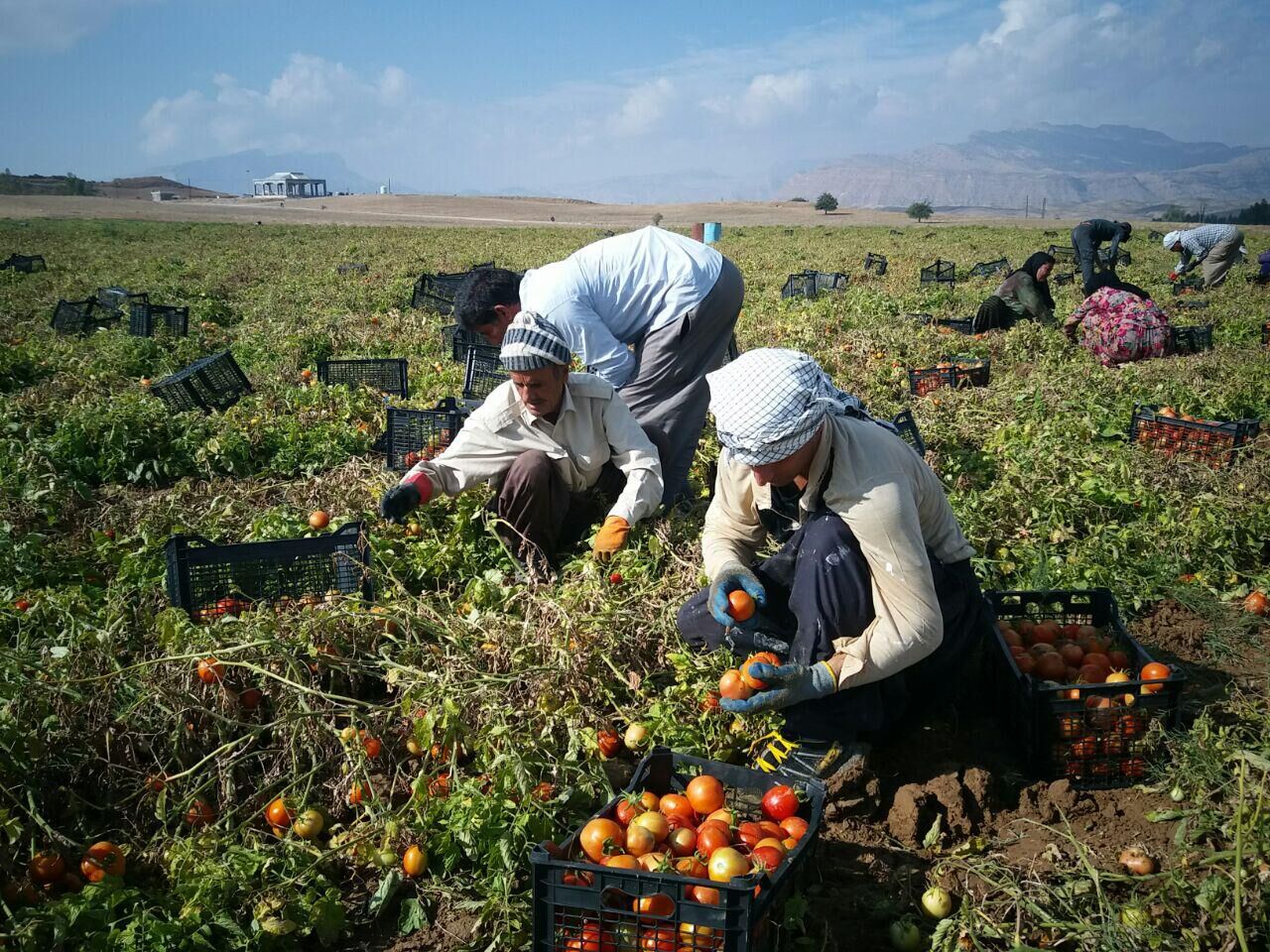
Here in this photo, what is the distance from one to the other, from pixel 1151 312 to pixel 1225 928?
24.7ft

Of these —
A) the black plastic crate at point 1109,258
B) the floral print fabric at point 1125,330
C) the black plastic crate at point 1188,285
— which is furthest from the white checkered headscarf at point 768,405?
the black plastic crate at point 1188,285

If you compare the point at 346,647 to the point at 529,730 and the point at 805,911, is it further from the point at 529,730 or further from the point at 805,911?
the point at 805,911

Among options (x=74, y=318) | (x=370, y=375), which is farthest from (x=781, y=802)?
(x=74, y=318)

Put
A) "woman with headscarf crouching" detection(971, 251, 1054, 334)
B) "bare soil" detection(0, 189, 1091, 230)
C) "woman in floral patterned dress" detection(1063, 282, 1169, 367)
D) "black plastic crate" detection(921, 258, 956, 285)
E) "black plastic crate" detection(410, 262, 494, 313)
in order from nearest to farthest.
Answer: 1. "woman in floral patterned dress" detection(1063, 282, 1169, 367)
2. "woman with headscarf crouching" detection(971, 251, 1054, 334)
3. "black plastic crate" detection(410, 262, 494, 313)
4. "black plastic crate" detection(921, 258, 956, 285)
5. "bare soil" detection(0, 189, 1091, 230)

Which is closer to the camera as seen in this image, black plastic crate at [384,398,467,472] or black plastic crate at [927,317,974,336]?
black plastic crate at [384,398,467,472]

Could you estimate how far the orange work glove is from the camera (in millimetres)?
3789

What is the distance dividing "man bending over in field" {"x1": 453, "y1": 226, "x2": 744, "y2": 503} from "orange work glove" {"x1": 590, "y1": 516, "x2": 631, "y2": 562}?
0.77m

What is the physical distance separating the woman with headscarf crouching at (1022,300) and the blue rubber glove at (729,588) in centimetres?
799

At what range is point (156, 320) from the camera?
11.0 meters

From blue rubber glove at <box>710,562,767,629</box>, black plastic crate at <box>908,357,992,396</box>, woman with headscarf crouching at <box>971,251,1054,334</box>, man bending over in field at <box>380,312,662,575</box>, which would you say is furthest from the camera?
woman with headscarf crouching at <box>971,251,1054,334</box>

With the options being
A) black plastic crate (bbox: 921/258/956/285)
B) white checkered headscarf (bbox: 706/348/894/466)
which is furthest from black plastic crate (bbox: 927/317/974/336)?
white checkered headscarf (bbox: 706/348/894/466)

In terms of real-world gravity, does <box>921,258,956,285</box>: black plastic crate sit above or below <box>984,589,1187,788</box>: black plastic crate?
above

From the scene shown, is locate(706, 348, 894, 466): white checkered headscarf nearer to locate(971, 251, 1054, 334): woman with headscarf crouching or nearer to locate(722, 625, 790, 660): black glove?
locate(722, 625, 790, 660): black glove

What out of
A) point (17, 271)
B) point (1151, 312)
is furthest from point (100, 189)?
point (1151, 312)
